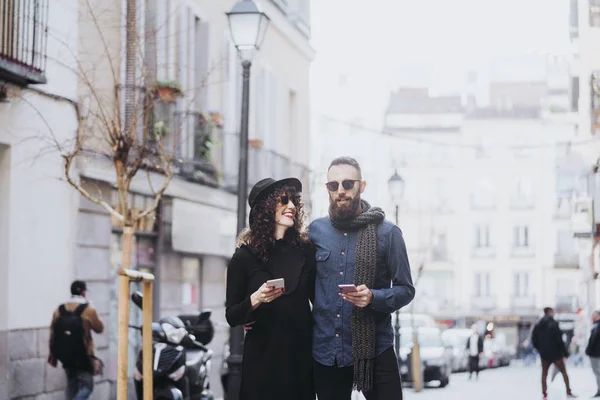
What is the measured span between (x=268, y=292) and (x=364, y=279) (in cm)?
66

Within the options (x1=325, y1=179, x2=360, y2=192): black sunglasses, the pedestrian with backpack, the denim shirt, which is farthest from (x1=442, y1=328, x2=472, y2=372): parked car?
(x1=325, y1=179, x2=360, y2=192): black sunglasses

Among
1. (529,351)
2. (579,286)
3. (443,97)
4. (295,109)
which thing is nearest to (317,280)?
(295,109)

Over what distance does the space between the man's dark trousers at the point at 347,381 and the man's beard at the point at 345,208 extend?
0.76m

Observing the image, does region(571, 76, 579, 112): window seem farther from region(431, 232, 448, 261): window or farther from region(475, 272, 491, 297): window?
region(431, 232, 448, 261): window

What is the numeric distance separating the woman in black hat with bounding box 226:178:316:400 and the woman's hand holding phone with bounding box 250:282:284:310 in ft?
0.07

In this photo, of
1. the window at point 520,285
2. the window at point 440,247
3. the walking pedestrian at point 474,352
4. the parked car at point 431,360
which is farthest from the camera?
the window at point 440,247

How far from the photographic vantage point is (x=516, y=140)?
93250 mm

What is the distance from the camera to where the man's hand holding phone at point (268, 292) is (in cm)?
697

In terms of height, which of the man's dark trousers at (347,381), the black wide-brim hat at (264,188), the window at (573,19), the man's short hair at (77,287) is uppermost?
the window at (573,19)

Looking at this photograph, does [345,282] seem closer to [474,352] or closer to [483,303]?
[474,352]

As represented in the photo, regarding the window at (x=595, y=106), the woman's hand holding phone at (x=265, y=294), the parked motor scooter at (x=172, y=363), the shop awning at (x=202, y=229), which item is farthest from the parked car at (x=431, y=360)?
the woman's hand holding phone at (x=265, y=294)

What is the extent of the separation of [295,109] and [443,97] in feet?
217

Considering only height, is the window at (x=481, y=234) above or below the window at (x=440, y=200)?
below

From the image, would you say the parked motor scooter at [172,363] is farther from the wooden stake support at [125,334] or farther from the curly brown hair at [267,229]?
the curly brown hair at [267,229]
